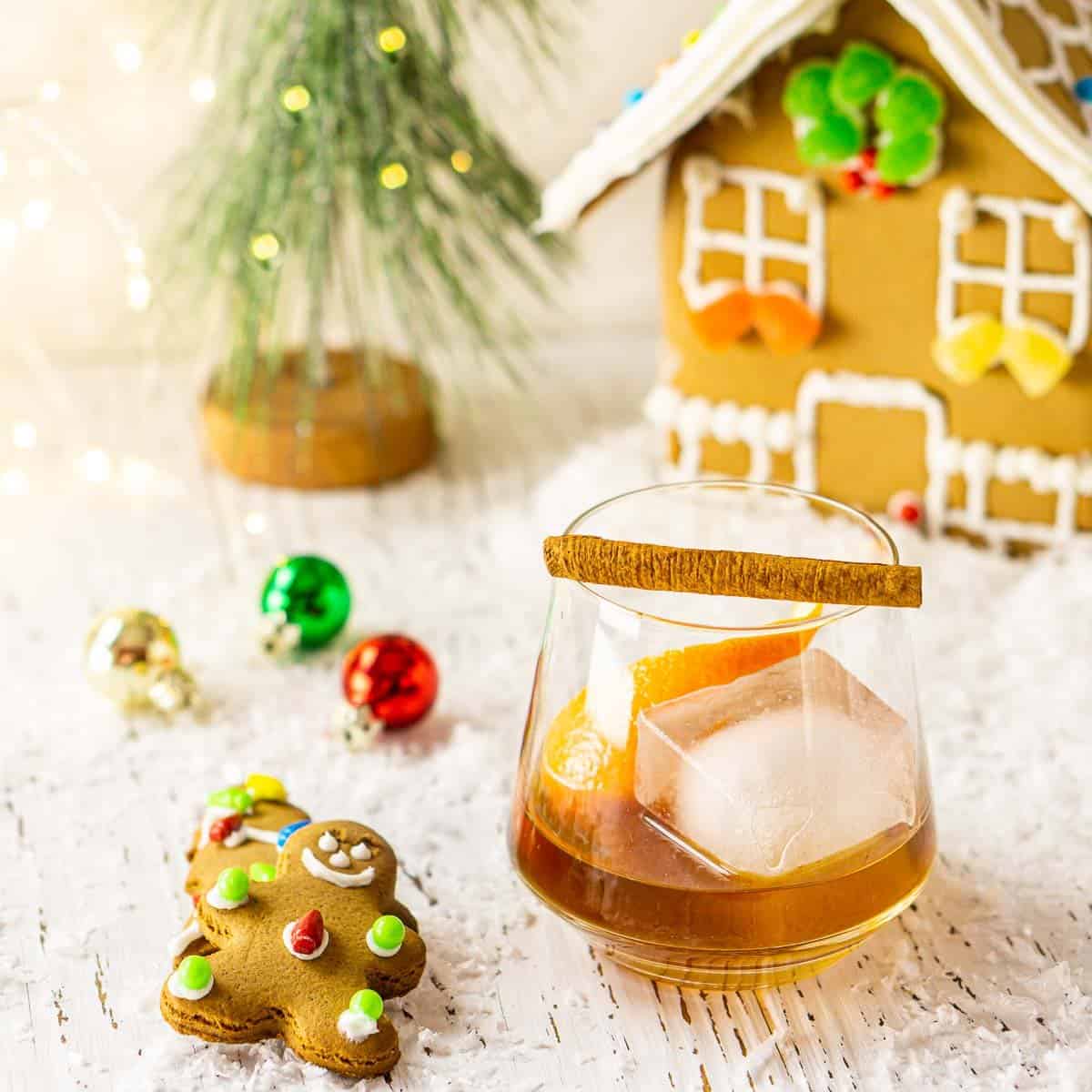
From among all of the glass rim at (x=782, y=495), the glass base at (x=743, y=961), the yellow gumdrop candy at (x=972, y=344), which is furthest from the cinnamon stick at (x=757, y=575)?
the yellow gumdrop candy at (x=972, y=344)

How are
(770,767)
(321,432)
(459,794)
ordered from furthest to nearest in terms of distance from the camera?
(321,432) → (459,794) → (770,767)

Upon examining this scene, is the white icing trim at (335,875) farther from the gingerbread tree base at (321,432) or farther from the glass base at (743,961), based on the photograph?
the gingerbread tree base at (321,432)

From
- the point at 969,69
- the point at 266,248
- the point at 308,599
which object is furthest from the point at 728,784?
the point at 266,248

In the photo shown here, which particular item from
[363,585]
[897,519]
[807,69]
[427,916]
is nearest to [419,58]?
[807,69]

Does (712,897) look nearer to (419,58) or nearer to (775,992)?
(775,992)

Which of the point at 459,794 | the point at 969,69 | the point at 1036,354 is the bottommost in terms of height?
the point at 459,794

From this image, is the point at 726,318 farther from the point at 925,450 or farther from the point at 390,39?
the point at 390,39
